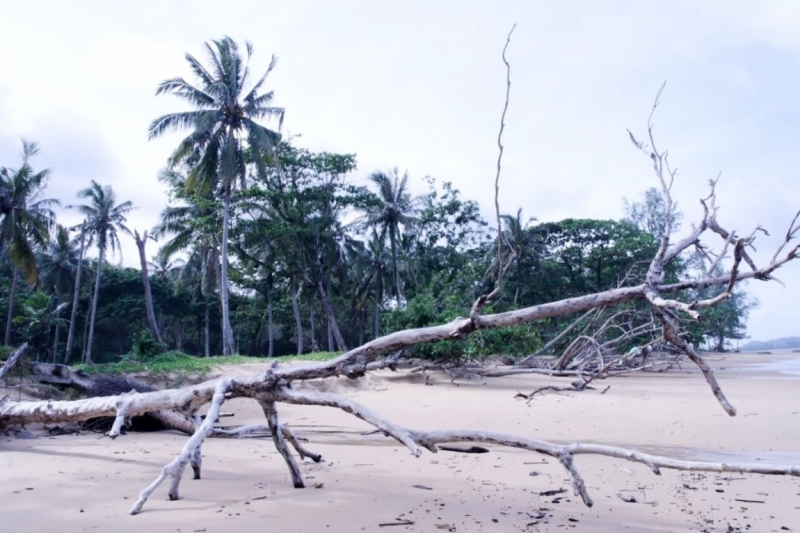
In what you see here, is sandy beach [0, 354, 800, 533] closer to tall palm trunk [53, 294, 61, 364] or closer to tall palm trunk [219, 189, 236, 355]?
tall palm trunk [219, 189, 236, 355]

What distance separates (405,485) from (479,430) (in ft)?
3.20

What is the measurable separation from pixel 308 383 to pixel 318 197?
47.6ft

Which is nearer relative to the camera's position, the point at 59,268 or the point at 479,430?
the point at 479,430

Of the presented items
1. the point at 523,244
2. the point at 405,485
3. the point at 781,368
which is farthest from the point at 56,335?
the point at 781,368

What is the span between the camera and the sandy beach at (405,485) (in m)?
3.90

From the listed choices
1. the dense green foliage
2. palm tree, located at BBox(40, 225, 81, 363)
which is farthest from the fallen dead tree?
palm tree, located at BBox(40, 225, 81, 363)

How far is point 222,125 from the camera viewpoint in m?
22.9

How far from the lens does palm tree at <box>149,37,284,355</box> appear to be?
22266mm

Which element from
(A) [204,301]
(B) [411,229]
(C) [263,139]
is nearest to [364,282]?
(B) [411,229]

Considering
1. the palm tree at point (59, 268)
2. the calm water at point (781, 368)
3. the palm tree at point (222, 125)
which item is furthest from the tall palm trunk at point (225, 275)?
the calm water at point (781, 368)

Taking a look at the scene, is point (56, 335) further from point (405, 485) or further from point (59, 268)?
point (405, 485)

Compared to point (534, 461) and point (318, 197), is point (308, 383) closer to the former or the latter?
point (534, 461)

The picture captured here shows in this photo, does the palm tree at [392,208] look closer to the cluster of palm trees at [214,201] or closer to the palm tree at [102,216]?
the cluster of palm trees at [214,201]

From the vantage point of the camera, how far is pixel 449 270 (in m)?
33.4
